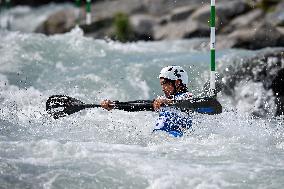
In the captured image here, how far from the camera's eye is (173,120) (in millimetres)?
7078

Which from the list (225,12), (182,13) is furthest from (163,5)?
(225,12)

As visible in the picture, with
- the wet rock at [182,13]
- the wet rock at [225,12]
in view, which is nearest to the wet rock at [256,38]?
the wet rock at [225,12]

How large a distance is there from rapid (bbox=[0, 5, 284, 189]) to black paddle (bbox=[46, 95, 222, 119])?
24cm

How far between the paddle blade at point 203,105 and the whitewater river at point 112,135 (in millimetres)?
383

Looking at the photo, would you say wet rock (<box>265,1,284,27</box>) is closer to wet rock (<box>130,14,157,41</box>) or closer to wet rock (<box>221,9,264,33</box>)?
wet rock (<box>221,9,264,33</box>)

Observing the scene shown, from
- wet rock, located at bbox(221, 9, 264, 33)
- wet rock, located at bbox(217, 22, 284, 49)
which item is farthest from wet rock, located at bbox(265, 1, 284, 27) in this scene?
wet rock, located at bbox(221, 9, 264, 33)

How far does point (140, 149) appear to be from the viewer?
6.67 m

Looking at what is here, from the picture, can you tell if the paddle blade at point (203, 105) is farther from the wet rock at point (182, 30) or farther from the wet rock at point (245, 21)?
the wet rock at point (182, 30)

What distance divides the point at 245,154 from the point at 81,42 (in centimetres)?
765

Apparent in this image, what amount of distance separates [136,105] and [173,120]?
1.38 ft

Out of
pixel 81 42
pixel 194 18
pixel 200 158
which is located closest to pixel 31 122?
pixel 200 158

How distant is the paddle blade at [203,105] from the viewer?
6.72 meters

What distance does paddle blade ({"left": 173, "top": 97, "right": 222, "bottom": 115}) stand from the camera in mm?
6723

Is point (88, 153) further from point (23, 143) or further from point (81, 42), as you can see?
point (81, 42)
